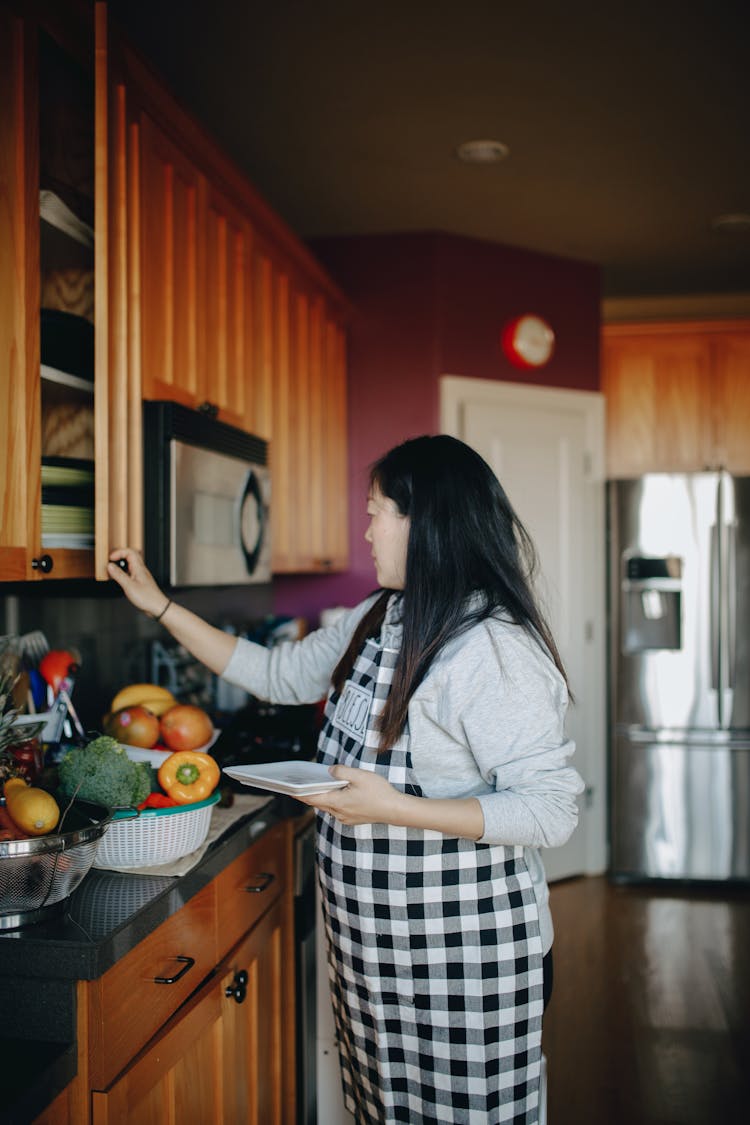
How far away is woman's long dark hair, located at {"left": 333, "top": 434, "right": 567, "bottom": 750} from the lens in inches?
56.6

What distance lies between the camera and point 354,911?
58.5 inches

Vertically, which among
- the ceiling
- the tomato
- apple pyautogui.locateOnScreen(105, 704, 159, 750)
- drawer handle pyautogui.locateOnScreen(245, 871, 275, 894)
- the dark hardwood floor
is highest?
the ceiling

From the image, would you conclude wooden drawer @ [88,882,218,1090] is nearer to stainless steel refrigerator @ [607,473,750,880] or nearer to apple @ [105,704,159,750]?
apple @ [105,704,159,750]

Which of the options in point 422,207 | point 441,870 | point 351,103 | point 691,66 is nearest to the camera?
point 441,870

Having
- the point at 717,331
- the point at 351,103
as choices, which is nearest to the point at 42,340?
the point at 351,103

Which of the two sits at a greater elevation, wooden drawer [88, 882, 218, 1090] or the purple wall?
the purple wall

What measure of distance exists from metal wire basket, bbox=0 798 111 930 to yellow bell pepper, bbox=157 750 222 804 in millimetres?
227

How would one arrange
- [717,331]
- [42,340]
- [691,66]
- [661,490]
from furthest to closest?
[717,331] → [661,490] → [691,66] → [42,340]

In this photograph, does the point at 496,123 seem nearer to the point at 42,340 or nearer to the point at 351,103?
the point at 351,103

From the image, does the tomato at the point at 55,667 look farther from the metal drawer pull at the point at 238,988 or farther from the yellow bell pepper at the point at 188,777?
the metal drawer pull at the point at 238,988

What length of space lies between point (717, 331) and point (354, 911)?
3.90 m

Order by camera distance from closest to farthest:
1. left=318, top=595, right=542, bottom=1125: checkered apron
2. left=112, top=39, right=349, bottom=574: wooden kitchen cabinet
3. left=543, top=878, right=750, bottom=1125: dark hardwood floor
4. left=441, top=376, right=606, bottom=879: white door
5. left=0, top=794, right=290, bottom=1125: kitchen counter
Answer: left=0, top=794, right=290, bottom=1125: kitchen counter
left=318, top=595, right=542, bottom=1125: checkered apron
left=112, top=39, right=349, bottom=574: wooden kitchen cabinet
left=543, top=878, right=750, bottom=1125: dark hardwood floor
left=441, top=376, right=606, bottom=879: white door

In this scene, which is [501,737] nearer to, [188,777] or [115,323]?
[188,777]

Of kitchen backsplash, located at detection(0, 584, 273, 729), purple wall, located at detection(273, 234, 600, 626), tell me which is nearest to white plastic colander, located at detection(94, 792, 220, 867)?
kitchen backsplash, located at detection(0, 584, 273, 729)
